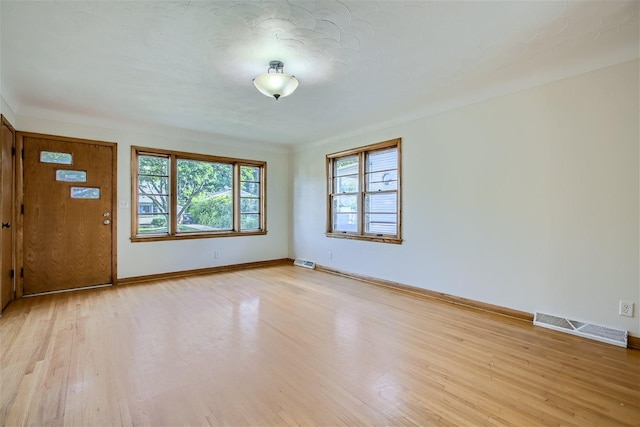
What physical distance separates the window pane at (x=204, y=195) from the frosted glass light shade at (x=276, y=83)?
120 inches

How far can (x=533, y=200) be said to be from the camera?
3.12m

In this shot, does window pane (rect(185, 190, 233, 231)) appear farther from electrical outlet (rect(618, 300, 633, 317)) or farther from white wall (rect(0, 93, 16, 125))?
electrical outlet (rect(618, 300, 633, 317))

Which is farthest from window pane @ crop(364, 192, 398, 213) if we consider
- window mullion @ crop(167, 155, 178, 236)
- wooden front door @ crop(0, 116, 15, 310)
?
wooden front door @ crop(0, 116, 15, 310)

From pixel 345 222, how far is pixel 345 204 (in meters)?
0.32

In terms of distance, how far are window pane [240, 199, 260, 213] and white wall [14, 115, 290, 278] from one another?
252 millimetres

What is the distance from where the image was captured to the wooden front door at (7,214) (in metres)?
3.35

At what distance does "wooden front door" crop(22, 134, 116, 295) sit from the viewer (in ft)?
13.2

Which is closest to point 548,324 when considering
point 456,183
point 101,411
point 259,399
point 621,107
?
point 456,183

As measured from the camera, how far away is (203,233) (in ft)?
18.0

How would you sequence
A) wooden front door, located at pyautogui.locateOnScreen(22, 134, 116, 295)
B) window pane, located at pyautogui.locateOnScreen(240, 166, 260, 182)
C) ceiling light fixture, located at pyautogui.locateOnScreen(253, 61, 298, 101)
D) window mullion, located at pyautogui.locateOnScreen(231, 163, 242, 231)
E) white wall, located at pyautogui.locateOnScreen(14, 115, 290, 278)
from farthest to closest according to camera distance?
window pane, located at pyautogui.locateOnScreen(240, 166, 260, 182), window mullion, located at pyautogui.locateOnScreen(231, 163, 242, 231), white wall, located at pyautogui.locateOnScreen(14, 115, 290, 278), wooden front door, located at pyautogui.locateOnScreen(22, 134, 116, 295), ceiling light fixture, located at pyautogui.locateOnScreen(253, 61, 298, 101)

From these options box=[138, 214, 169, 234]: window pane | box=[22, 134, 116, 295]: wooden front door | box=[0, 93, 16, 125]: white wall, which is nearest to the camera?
box=[0, 93, 16, 125]: white wall

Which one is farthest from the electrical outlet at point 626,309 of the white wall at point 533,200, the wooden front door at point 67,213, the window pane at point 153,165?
the wooden front door at point 67,213

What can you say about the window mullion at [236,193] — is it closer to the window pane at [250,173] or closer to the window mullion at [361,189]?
the window pane at [250,173]

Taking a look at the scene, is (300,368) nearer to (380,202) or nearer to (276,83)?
(276,83)
